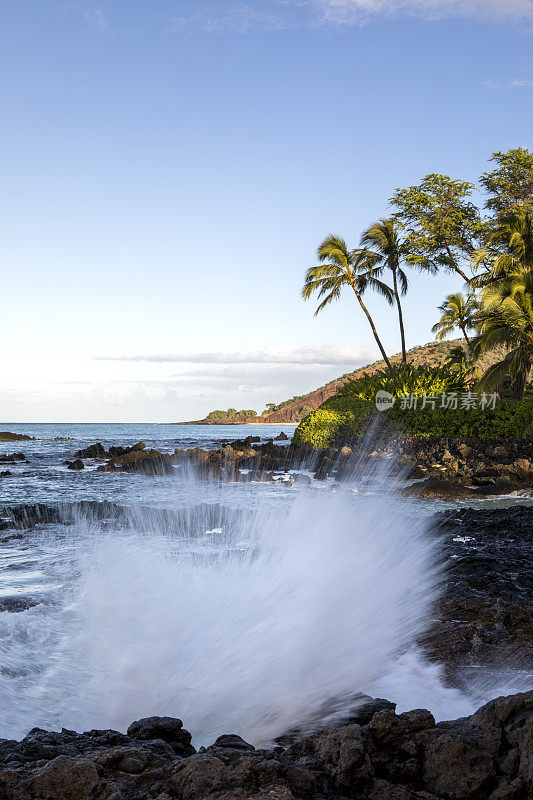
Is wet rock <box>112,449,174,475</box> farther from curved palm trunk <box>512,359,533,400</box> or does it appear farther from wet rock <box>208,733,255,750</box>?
wet rock <box>208,733,255,750</box>

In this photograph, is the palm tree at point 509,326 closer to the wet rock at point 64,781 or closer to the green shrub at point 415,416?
the green shrub at point 415,416

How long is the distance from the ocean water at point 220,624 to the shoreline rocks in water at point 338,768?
0.95 meters

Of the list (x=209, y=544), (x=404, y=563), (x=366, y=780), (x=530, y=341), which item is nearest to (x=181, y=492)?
(x=209, y=544)

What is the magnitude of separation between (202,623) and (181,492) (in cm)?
1287

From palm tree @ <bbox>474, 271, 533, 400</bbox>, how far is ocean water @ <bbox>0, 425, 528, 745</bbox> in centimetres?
1146

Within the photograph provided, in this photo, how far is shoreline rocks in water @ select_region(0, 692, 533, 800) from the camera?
6.87ft

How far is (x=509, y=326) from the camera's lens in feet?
64.8

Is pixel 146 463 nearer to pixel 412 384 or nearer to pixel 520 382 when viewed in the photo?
pixel 412 384

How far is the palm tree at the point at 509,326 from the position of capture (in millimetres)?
19359

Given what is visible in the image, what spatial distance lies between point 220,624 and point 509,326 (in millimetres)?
17950

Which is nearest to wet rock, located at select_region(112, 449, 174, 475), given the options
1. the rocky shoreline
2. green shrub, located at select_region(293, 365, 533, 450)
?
the rocky shoreline

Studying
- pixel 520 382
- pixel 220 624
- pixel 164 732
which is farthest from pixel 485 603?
pixel 520 382

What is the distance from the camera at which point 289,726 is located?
3246mm

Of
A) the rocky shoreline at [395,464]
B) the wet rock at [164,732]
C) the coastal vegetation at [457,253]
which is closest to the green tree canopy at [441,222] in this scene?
the coastal vegetation at [457,253]
